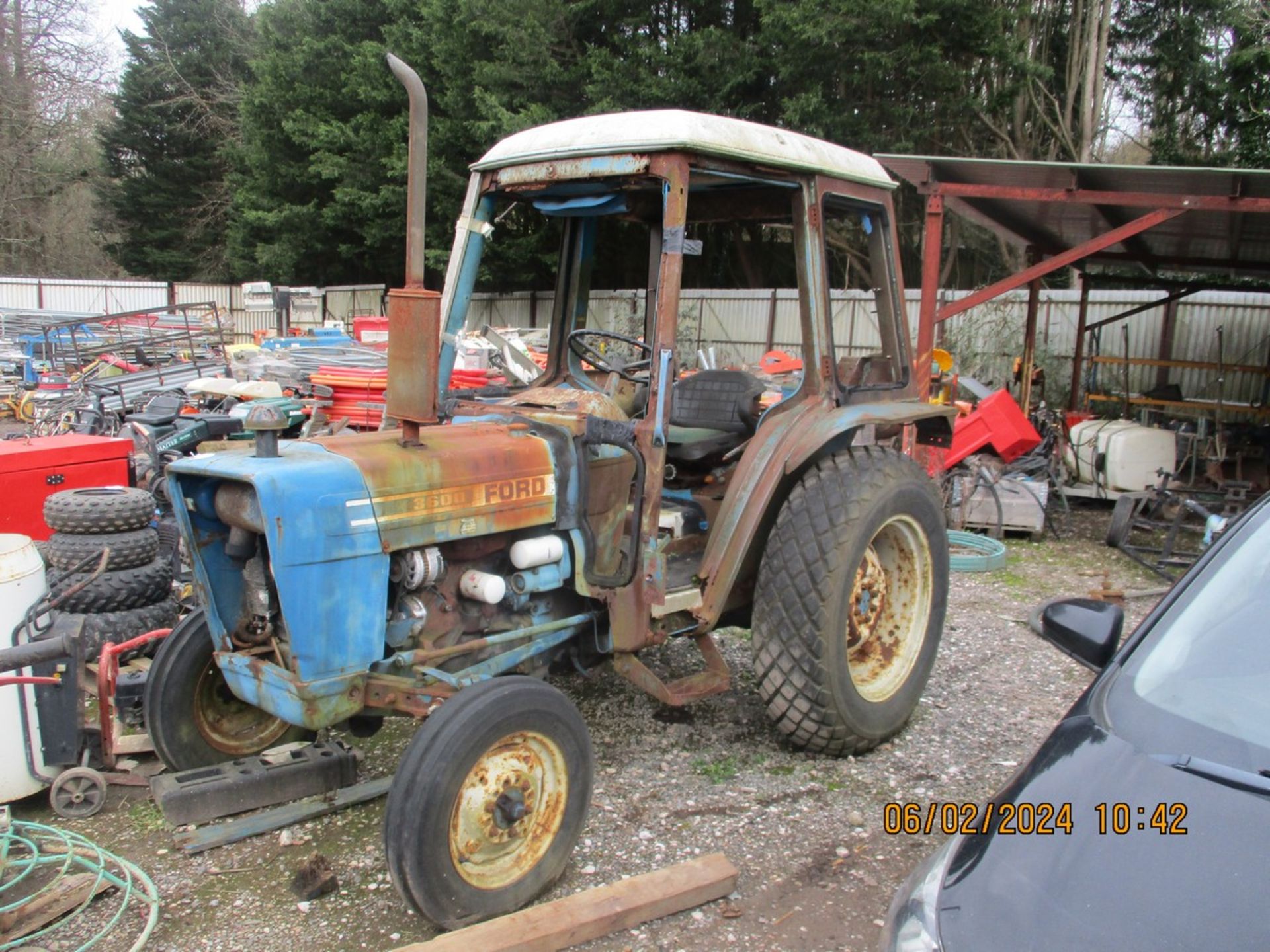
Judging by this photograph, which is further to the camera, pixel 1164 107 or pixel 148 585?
pixel 1164 107

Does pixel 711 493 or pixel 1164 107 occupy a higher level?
pixel 1164 107

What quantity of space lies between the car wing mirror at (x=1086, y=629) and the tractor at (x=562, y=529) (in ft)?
3.62

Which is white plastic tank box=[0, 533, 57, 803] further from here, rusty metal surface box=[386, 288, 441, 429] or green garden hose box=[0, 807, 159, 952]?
rusty metal surface box=[386, 288, 441, 429]

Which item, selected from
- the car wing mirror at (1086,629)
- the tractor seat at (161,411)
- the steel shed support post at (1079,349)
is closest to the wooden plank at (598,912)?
the car wing mirror at (1086,629)

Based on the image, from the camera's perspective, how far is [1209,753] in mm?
1938

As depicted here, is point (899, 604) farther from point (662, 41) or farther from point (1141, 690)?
point (662, 41)

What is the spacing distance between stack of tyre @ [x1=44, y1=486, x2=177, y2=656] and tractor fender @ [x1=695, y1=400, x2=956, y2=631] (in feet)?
8.99

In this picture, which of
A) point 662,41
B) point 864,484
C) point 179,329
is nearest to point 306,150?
point 179,329

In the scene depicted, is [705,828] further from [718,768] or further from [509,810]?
[509,810]

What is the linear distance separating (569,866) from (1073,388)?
9904 mm

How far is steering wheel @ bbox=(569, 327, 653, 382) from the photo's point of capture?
13.5 feet

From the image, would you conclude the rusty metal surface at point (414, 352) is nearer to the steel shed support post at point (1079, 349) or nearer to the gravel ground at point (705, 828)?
the gravel ground at point (705, 828)

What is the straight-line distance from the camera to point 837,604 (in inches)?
143

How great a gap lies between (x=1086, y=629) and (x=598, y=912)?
58.8 inches
